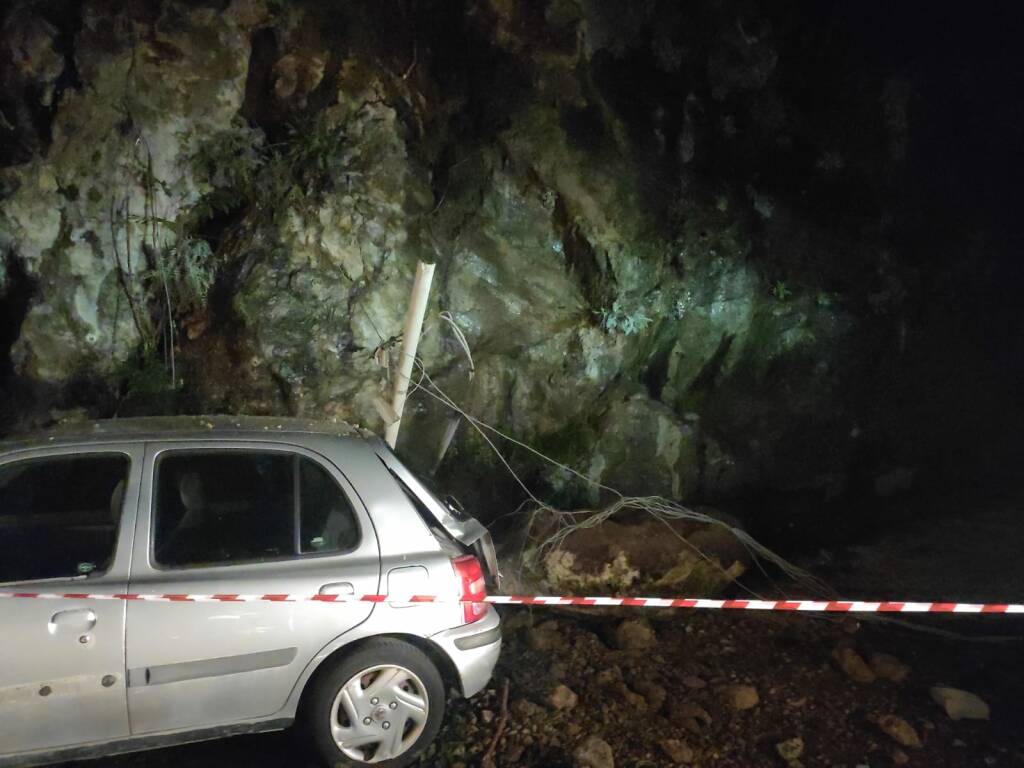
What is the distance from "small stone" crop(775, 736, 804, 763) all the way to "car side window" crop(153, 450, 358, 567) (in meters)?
2.27

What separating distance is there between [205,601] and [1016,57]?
33.2 feet

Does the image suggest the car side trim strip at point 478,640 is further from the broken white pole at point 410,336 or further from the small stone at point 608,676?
the broken white pole at point 410,336

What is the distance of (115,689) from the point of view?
2.79 m

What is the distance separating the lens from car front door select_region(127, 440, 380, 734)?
285 cm

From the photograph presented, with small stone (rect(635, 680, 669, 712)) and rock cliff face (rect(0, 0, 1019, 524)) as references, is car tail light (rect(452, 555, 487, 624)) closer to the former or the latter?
small stone (rect(635, 680, 669, 712))

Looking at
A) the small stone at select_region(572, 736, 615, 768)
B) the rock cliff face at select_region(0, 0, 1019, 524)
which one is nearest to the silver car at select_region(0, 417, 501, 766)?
the small stone at select_region(572, 736, 615, 768)

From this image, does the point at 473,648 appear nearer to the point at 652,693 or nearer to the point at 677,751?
the point at 677,751

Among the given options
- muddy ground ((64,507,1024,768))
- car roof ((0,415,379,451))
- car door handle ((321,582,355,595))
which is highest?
car roof ((0,415,379,451))

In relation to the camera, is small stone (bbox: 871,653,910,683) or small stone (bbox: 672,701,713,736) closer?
small stone (bbox: 672,701,713,736)

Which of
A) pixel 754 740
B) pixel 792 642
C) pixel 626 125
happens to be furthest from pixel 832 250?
pixel 754 740

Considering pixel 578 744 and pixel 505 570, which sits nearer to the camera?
pixel 578 744

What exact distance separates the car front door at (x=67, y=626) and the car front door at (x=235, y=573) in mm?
70

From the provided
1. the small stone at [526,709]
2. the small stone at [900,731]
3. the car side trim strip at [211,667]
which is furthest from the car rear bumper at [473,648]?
the small stone at [900,731]

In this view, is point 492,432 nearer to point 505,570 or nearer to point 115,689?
point 505,570
